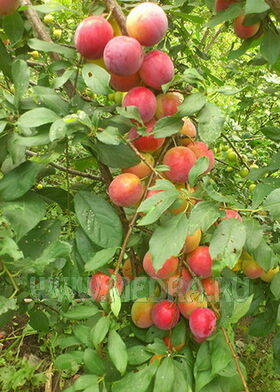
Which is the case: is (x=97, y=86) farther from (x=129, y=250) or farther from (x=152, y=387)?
(x=152, y=387)

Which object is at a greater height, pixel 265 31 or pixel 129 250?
pixel 265 31

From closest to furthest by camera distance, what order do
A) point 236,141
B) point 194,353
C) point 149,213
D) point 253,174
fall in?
point 149,213 < point 194,353 < point 253,174 < point 236,141

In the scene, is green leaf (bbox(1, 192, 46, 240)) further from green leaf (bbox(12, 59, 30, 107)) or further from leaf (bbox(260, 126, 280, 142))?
leaf (bbox(260, 126, 280, 142))

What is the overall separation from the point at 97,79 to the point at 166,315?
494 mm

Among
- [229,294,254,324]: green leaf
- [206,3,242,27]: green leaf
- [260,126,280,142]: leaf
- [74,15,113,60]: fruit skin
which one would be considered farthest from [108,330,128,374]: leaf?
[260,126,280,142]: leaf

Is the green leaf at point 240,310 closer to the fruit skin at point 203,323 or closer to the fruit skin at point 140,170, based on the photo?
the fruit skin at point 203,323

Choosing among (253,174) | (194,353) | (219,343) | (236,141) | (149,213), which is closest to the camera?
(149,213)

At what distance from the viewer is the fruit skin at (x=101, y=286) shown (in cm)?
83

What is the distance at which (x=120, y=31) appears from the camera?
89cm

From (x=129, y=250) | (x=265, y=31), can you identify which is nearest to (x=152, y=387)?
(x=129, y=250)

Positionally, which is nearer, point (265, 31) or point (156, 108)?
point (156, 108)

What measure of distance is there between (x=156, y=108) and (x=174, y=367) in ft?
1.70

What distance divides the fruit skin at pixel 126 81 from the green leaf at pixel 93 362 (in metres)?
0.53

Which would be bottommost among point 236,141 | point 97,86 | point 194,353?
point 236,141
